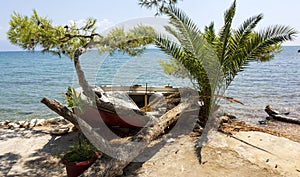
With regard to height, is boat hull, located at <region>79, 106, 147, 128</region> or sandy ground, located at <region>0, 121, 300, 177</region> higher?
boat hull, located at <region>79, 106, 147, 128</region>

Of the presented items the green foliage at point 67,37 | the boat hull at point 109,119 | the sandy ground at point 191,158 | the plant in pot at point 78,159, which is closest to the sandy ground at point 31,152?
the sandy ground at point 191,158

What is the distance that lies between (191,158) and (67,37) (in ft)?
12.5

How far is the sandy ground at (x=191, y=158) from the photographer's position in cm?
364

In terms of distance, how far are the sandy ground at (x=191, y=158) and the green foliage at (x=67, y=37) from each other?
81.4 inches

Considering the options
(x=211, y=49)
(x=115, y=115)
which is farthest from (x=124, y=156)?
(x=211, y=49)

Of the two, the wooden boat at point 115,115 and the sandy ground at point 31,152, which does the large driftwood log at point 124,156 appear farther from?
the sandy ground at point 31,152

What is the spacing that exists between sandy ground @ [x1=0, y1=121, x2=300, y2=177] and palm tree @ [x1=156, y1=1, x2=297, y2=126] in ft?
3.72

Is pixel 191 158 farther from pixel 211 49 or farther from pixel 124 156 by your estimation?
pixel 211 49

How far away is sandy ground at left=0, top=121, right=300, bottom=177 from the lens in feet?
11.9

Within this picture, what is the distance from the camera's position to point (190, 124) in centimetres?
554

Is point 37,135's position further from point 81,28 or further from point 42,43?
point 81,28

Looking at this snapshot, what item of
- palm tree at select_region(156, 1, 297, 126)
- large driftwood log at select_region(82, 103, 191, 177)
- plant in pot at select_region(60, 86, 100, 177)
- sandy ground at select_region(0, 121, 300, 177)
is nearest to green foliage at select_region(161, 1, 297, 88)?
palm tree at select_region(156, 1, 297, 126)

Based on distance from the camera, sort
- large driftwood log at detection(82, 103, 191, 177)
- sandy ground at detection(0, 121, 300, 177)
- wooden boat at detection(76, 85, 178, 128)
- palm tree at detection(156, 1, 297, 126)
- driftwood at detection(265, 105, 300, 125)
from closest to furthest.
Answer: large driftwood log at detection(82, 103, 191, 177), sandy ground at detection(0, 121, 300, 177), wooden boat at detection(76, 85, 178, 128), palm tree at detection(156, 1, 297, 126), driftwood at detection(265, 105, 300, 125)

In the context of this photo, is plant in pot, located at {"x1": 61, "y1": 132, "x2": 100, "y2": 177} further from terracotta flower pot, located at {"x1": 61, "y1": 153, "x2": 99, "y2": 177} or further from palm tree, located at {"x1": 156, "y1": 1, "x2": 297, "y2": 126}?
palm tree, located at {"x1": 156, "y1": 1, "x2": 297, "y2": 126}
